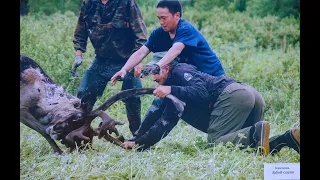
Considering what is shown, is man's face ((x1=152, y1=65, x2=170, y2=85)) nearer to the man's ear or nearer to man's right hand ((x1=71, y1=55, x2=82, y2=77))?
the man's ear

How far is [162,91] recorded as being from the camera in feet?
13.7

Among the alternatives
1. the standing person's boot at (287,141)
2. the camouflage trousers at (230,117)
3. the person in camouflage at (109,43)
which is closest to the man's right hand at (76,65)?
the person in camouflage at (109,43)

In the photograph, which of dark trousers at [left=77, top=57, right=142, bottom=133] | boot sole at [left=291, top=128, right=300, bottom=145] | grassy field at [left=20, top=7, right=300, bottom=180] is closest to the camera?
grassy field at [left=20, top=7, right=300, bottom=180]

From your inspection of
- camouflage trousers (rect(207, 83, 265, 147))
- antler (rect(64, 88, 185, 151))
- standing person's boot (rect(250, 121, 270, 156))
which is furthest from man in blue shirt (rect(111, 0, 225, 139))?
standing person's boot (rect(250, 121, 270, 156))

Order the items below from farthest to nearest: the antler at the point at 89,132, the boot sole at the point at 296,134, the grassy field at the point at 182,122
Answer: the boot sole at the point at 296,134 → the antler at the point at 89,132 → the grassy field at the point at 182,122

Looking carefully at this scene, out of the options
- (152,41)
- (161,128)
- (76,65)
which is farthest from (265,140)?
(76,65)

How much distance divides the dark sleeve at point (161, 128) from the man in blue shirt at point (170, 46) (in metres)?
0.06

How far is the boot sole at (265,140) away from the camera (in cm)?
420

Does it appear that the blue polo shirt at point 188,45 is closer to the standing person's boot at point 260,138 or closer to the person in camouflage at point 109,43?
the person in camouflage at point 109,43

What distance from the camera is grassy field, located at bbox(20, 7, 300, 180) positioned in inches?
157

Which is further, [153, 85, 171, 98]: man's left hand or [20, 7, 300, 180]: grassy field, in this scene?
[153, 85, 171, 98]: man's left hand

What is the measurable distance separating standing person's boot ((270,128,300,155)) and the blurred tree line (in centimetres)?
105

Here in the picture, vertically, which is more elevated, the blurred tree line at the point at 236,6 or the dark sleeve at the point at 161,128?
the blurred tree line at the point at 236,6
